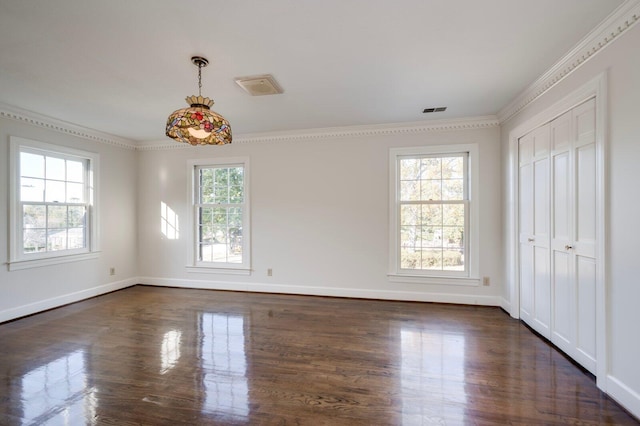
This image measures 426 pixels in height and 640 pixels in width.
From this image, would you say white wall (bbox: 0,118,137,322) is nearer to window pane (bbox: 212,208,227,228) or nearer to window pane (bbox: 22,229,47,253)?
window pane (bbox: 22,229,47,253)

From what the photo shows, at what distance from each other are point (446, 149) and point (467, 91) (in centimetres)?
101

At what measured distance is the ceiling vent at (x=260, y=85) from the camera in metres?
2.66

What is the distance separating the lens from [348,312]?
3.63 metres

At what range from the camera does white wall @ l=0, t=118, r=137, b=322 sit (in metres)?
3.37

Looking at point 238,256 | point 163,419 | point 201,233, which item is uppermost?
point 201,233

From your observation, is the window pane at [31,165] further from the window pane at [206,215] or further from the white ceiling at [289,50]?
the window pane at [206,215]

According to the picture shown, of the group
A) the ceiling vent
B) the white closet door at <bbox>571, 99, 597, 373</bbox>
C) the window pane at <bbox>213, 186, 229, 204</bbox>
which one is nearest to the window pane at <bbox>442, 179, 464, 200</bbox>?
the white closet door at <bbox>571, 99, 597, 373</bbox>

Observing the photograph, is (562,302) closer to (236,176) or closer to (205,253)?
(236,176)

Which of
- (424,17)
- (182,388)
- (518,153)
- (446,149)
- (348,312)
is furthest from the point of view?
(446,149)

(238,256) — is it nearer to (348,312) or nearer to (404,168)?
(348,312)

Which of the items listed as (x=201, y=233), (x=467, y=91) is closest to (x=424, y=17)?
(x=467, y=91)

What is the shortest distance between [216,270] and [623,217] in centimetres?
474

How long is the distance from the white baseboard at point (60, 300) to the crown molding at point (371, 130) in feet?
8.11

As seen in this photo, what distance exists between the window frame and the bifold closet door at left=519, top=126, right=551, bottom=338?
3676 millimetres
